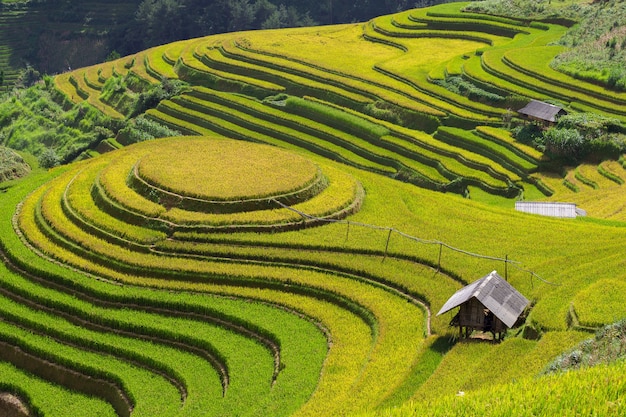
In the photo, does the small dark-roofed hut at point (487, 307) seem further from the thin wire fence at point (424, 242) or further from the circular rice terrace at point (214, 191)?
the circular rice terrace at point (214, 191)

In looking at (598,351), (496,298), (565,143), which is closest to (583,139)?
(565,143)

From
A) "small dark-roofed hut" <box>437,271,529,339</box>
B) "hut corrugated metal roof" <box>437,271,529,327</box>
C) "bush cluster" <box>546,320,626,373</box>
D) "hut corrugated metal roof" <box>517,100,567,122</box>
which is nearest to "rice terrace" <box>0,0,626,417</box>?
"bush cluster" <box>546,320,626,373</box>

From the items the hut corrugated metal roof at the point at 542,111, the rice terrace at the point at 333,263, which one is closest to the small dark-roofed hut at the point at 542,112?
the hut corrugated metal roof at the point at 542,111

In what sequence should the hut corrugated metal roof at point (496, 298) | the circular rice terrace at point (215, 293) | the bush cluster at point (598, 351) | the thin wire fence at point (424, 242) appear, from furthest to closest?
1. the thin wire fence at point (424, 242)
2. the circular rice terrace at point (215, 293)
3. the hut corrugated metal roof at point (496, 298)
4. the bush cluster at point (598, 351)

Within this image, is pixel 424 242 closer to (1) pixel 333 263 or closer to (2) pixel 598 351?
(1) pixel 333 263

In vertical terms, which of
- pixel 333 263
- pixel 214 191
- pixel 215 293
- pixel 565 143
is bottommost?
pixel 565 143

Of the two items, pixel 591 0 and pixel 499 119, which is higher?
pixel 591 0

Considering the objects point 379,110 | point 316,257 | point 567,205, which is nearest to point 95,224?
point 316,257

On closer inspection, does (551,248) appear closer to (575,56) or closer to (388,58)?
(575,56)
